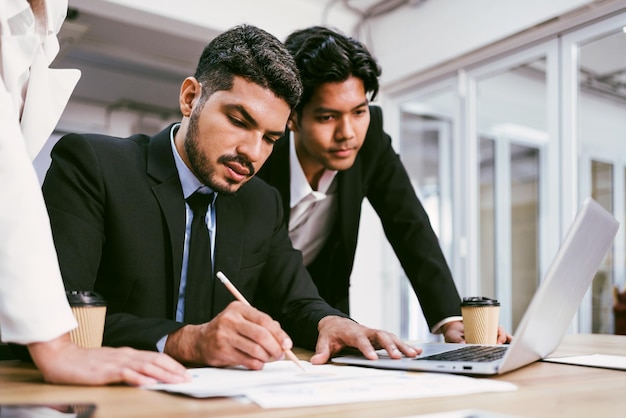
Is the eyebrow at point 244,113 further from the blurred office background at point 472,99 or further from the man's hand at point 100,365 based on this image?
the blurred office background at point 472,99

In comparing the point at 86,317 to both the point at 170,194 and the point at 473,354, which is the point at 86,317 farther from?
the point at 473,354

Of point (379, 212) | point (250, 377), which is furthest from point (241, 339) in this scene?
point (379, 212)

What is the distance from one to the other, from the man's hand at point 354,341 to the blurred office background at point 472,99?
256 cm

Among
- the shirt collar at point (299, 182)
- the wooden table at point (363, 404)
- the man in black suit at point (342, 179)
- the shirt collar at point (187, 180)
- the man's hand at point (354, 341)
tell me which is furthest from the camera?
the shirt collar at point (299, 182)

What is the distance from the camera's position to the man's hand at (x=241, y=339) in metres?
0.96

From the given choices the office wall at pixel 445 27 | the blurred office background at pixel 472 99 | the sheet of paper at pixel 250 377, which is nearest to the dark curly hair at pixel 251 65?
the sheet of paper at pixel 250 377

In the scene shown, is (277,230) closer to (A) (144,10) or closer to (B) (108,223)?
(B) (108,223)

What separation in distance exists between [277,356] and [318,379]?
0.13 metres

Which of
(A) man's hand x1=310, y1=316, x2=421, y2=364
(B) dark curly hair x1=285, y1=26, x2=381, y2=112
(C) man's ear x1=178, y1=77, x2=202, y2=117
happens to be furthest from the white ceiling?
(A) man's hand x1=310, y1=316, x2=421, y2=364

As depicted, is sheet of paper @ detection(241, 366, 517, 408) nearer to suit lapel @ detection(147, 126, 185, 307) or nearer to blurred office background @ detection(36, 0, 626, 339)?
suit lapel @ detection(147, 126, 185, 307)

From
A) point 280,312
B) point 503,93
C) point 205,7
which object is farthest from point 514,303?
point 280,312

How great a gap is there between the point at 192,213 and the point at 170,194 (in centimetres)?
7

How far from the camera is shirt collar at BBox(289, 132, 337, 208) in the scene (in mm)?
2047

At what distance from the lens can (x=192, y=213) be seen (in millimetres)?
1398
